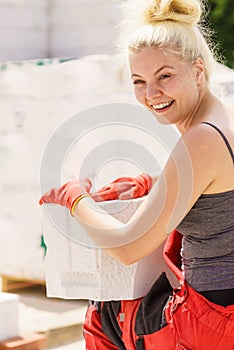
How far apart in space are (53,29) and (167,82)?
3.19 meters

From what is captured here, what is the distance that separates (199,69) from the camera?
6.84 feet

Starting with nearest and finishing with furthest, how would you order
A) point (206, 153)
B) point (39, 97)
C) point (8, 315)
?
point (206, 153) < point (8, 315) < point (39, 97)

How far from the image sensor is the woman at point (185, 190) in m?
1.96

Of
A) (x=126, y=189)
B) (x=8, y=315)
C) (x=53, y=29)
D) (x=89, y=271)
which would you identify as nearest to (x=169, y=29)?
(x=126, y=189)

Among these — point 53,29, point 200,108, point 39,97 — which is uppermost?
point 53,29

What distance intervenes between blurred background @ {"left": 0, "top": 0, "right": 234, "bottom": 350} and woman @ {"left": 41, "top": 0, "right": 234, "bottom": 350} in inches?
70.5

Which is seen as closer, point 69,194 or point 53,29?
point 69,194

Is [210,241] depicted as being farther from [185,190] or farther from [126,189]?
[126,189]

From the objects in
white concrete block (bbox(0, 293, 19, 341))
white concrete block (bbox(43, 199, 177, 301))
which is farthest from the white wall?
white concrete block (bbox(43, 199, 177, 301))

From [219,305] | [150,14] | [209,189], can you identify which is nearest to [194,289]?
[219,305]

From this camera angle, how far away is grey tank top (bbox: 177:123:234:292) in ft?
6.64

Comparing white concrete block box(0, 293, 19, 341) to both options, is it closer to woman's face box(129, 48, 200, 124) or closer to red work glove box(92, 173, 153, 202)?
red work glove box(92, 173, 153, 202)

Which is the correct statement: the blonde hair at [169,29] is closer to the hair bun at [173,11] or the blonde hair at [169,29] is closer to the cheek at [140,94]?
the hair bun at [173,11]

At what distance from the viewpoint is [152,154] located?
4.14 metres
